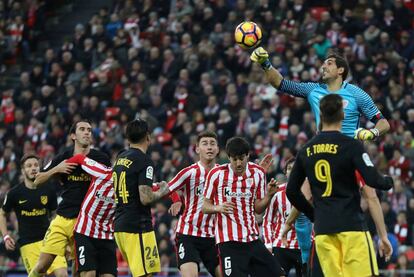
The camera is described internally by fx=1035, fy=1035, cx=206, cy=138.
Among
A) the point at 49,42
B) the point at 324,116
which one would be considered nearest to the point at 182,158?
the point at 49,42

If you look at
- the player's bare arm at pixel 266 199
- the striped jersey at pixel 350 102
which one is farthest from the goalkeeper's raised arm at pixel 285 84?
the player's bare arm at pixel 266 199

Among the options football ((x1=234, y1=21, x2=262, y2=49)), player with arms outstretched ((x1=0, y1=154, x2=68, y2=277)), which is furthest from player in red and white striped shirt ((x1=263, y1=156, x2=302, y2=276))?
player with arms outstretched ((x1=0, y1=154, x2=68, y2=277))

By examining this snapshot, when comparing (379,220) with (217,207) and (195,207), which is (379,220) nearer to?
(217,207)

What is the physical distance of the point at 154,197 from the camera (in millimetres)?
11812

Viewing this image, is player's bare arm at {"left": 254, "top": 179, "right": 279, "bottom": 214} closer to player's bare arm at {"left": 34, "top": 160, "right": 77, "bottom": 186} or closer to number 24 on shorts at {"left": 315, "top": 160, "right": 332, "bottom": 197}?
number 24 on shorts at {"left": 315, "top": 160, "right": 332, "bottom": 197}

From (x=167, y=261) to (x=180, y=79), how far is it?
5.81m

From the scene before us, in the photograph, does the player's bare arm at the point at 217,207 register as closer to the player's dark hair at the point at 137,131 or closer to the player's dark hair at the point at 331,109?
the player's dark hair at the point at 137,131

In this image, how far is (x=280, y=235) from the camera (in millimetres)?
13875

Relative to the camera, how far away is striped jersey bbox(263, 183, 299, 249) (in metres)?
13.9

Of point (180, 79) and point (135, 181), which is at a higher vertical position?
point (180, 79)

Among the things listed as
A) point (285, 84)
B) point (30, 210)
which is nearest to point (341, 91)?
point (285, 84)

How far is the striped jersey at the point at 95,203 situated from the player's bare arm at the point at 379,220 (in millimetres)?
3659

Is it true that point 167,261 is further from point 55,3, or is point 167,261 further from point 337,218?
point 55,3

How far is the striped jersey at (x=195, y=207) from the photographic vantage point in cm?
1280
